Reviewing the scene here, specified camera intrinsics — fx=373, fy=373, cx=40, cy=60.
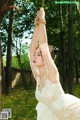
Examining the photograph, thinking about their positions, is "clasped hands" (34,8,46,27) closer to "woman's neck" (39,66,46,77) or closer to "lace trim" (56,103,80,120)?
"woman's neck" (39,66,46,77)

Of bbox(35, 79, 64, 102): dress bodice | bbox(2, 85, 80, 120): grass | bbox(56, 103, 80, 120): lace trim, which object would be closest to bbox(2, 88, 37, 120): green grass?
bbox(2, 85, 80, 120): grass

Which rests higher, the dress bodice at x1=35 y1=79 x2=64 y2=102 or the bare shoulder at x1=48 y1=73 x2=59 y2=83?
the bare shoulder at x1=48 y1=73 x2=59 y2=83

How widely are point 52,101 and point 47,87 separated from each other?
0.17m

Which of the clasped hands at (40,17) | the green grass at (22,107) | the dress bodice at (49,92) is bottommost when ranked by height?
the green grass at (22,107)

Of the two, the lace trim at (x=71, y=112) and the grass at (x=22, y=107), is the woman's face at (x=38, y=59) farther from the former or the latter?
the grass at (x=22, y=107)

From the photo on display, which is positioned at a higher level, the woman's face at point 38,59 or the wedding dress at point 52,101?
the woman's face at point 38,59

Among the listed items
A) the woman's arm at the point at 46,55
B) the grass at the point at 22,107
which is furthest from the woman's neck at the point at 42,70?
the grass at the point at 22,107

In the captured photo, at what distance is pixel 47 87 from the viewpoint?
163 inches

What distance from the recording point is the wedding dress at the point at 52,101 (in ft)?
13.5

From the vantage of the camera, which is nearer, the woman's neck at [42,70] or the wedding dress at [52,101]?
the wedding dress at [52,101]

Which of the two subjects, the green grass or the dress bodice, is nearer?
the dress bodice

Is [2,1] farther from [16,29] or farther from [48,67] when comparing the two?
[16,29]

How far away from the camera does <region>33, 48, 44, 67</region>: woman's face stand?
13.9 feet

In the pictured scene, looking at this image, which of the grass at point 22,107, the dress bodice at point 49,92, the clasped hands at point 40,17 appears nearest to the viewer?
the dress bodice at point 49,92
